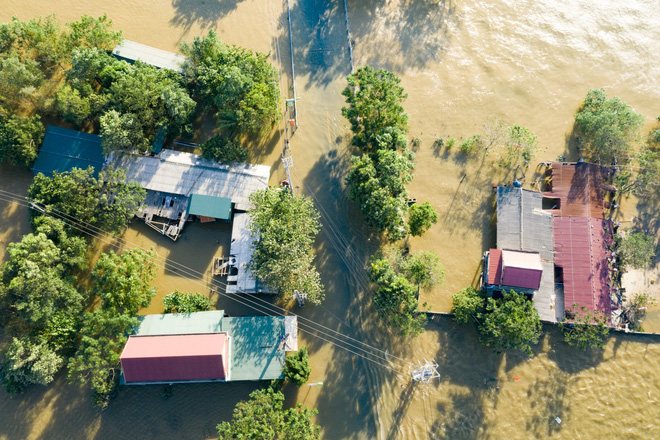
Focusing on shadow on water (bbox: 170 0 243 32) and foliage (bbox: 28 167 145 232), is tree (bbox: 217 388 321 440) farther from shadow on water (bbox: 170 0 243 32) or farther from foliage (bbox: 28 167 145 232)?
shadow on water (bbox: 170 0 243 32)

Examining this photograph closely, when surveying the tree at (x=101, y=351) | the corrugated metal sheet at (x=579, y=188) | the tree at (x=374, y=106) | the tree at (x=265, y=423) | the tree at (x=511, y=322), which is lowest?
the tree at (x=265, y=423)

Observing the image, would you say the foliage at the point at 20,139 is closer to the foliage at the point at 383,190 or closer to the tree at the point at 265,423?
the foliage at the point at 383,190

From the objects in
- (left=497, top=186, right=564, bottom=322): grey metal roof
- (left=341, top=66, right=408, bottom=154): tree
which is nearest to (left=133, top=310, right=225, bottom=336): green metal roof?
(left=341, top=66, right=408, bottom=154): tree

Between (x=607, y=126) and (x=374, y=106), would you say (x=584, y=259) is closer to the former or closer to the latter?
(x=607, y=126)

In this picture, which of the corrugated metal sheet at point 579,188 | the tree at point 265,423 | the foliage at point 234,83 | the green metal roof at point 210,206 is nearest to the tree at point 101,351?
the tree at point 265,423

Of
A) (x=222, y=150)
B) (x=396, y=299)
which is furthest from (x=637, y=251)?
(x=222, y=150)

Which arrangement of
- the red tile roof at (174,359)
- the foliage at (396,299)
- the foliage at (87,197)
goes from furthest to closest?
the foliage at (87,197) → the foliage at (396,299) → the red tile roof at (174,359)
